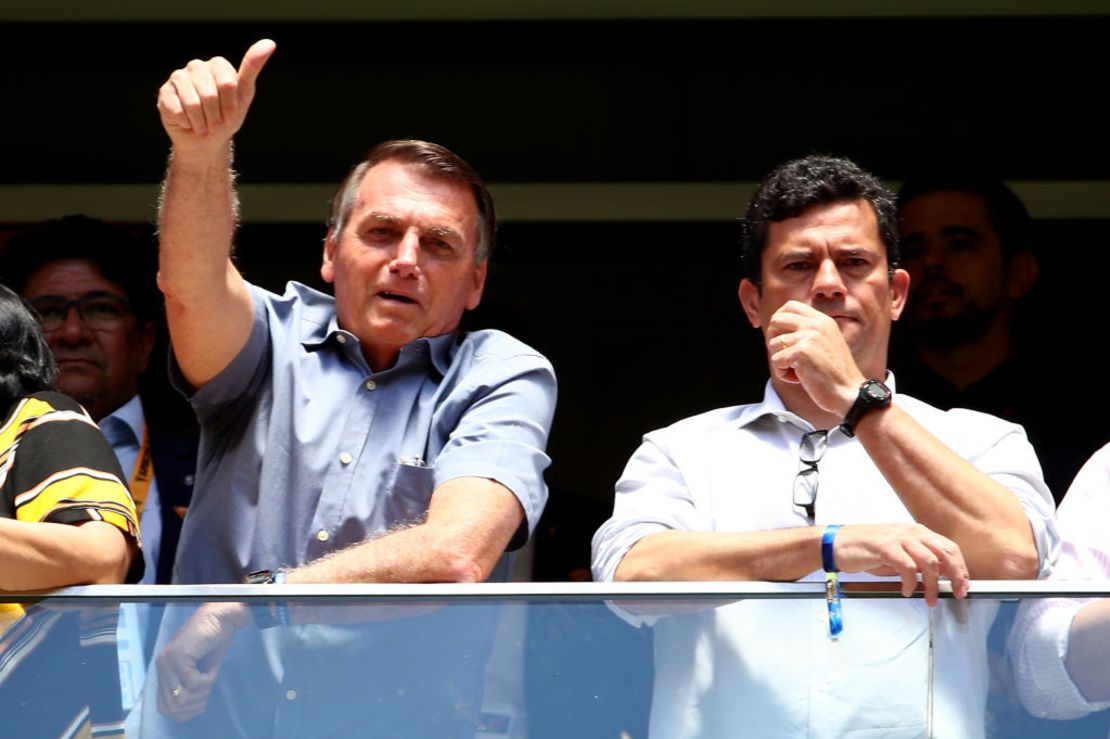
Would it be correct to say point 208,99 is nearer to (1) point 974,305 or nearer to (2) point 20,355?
(2) point 20,355

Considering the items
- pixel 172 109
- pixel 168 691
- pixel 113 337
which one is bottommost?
pixel 168 691

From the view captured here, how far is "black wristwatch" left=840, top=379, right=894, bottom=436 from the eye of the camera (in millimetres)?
3070

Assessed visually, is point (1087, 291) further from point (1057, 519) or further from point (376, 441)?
point (376, 441)

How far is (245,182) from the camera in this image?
624cm

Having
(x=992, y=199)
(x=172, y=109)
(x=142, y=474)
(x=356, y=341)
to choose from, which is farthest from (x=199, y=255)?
(x=992, y=199)

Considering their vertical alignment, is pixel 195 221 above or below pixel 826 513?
above

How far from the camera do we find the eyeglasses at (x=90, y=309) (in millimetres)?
4543

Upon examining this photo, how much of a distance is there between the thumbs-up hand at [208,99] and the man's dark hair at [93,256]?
1.56 meters

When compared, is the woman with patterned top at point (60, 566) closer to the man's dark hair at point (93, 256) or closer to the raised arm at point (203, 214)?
the raised arm at point (203, 214)

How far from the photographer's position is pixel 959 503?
2.99 metres

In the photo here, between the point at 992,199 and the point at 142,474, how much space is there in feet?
7.50

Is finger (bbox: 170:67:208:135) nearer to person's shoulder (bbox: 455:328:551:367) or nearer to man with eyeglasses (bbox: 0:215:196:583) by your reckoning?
person's shoulder (bbox: 455:328:551:367)

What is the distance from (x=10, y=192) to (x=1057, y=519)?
162 inches

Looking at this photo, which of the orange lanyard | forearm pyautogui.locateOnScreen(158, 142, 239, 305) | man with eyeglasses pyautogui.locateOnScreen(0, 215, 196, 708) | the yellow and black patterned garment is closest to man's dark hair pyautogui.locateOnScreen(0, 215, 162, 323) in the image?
man with eyeglasses pyautogui.locateOnScreen(0, 215, 196, 708)
